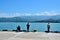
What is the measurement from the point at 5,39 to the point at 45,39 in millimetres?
4380

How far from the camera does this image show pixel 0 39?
2042 cm

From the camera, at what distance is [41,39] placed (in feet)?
68.2

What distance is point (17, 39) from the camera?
20.7 meters

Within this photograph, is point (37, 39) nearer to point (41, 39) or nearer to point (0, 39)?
point (41, 39)

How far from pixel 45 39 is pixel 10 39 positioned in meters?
3.84

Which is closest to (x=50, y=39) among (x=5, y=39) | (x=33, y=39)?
(x=33, y=39)

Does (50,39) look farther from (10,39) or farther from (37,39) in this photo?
(10,39)

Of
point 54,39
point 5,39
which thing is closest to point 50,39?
point 54,39

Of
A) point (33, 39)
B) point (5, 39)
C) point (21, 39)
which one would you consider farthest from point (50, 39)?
point (5, 39)

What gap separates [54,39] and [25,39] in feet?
10.5

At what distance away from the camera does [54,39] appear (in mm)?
20844

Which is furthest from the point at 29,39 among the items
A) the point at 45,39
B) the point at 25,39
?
the point at 45,39

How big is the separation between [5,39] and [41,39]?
3.94 meters

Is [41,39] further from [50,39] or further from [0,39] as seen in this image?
[0,39]
